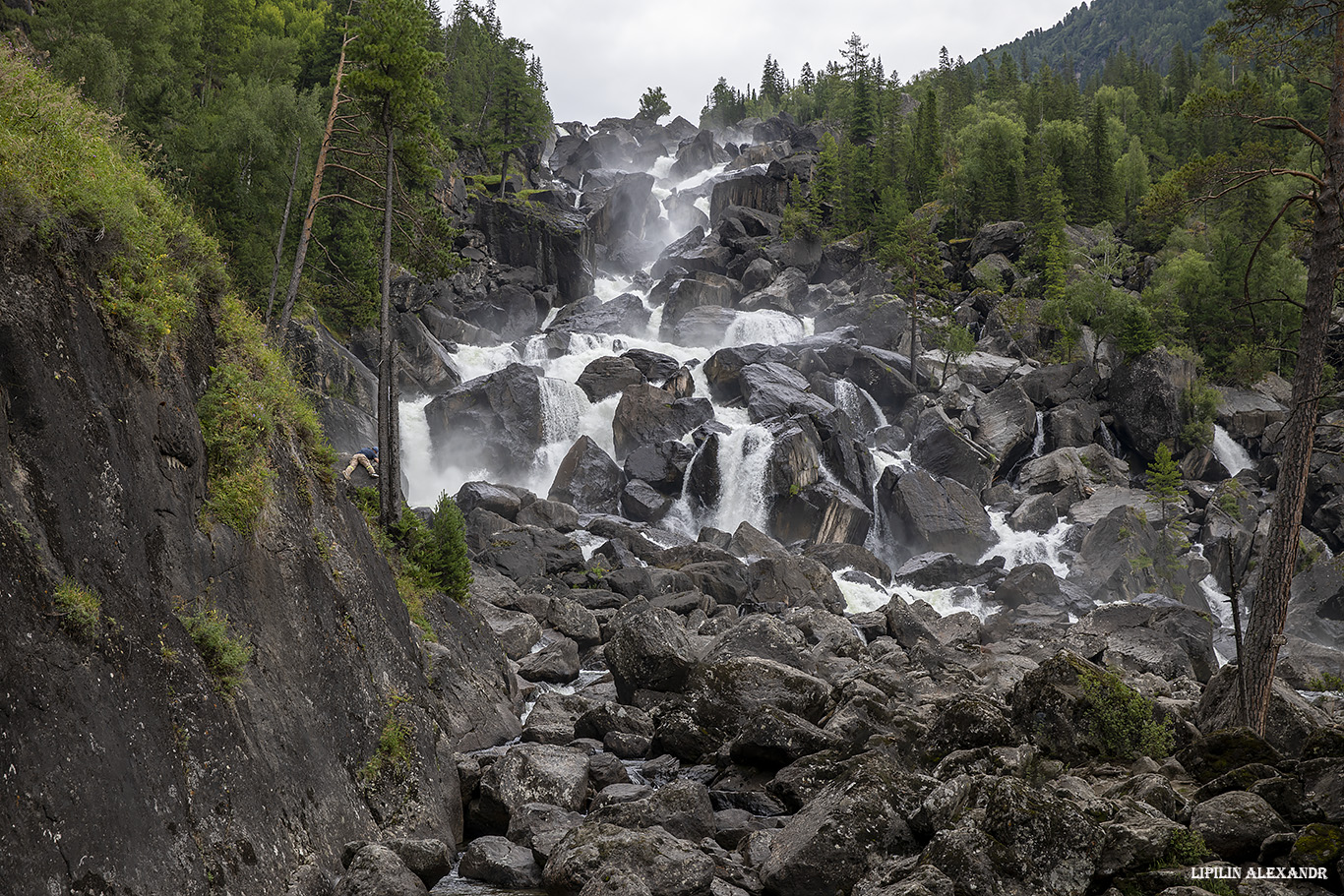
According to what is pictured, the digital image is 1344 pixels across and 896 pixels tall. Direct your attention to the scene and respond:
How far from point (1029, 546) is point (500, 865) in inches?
1479

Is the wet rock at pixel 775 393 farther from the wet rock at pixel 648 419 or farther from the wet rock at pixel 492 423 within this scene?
the wet rock at pixel 492 423

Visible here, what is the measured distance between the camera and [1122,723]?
10.6 metres

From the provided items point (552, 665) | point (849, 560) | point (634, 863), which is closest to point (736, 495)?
point (849, 560)

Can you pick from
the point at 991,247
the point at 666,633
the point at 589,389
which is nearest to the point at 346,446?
the point at 589,389

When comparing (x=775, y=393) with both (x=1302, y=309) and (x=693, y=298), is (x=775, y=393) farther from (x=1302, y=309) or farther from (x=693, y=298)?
(x=1302, y=309)

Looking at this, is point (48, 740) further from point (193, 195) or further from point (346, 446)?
point (193, 195)

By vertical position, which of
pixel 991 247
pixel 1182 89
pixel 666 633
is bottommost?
pixel 666 633

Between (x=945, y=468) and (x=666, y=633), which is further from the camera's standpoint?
(x=945, y=468)

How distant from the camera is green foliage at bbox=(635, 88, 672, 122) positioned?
133 m

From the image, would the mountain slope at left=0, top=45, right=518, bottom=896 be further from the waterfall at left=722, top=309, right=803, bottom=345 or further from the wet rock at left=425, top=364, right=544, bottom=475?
the waterfall at left=722, top=309, right=803, bottom=345

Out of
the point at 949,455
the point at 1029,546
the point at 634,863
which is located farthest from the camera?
the point at 949,455

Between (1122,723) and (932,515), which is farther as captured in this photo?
(932,515)

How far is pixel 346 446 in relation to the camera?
3409 centimetres

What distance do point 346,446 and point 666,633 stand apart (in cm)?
2212
